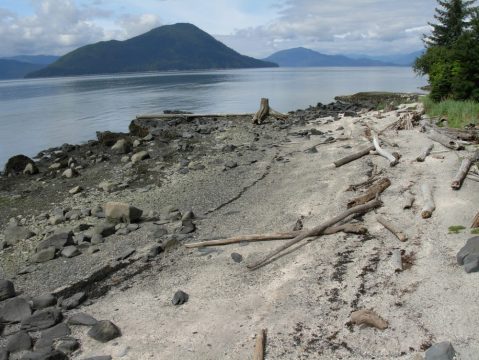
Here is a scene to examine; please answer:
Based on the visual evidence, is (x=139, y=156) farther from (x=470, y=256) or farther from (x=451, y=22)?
(x=451, y=22)

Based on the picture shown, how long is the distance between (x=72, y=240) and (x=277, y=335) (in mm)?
6505

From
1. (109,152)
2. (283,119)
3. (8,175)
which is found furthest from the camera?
(283,119)

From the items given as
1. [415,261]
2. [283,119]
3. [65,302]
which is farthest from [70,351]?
[283,119]

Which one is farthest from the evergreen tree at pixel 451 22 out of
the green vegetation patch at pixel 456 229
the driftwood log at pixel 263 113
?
the green vegetation patch at pixel 456 229

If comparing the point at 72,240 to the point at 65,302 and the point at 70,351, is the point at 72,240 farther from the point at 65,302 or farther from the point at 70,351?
the point at 70,351

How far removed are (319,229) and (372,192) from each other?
93.0 inches

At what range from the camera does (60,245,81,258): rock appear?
1010 centimetres

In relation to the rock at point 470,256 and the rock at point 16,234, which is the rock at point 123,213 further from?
the rock at point 470,256

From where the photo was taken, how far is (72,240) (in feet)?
35.6

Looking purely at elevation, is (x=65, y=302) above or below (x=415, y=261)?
below

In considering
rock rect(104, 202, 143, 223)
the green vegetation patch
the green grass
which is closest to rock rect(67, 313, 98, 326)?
rock rect(104, 202, 143, 223)

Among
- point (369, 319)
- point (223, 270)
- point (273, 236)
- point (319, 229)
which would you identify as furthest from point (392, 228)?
point (223, 270)

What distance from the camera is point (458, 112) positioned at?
17.9 metres

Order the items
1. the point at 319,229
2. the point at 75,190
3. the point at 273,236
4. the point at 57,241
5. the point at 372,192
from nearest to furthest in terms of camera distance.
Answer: the point at 319,229 < the point at 273,236 < the point at 57,241 < the point at 372,192 < the point at 75,190
